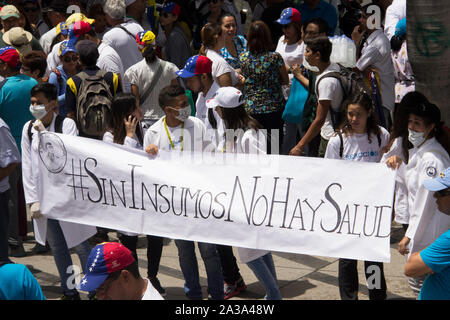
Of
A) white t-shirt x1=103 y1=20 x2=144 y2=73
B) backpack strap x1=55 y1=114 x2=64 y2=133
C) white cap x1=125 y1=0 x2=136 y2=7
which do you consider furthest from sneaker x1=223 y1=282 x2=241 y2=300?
white cap x1=125 y1=0 x2=136 y2=7

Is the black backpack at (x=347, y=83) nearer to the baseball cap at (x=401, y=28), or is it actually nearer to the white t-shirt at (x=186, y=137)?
the white t-shirt at (x=186, y=137)

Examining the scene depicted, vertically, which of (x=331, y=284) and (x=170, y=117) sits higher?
(x=170, y=117)

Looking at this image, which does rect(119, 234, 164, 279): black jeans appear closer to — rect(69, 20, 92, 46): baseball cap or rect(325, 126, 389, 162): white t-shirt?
rect(325, 126, 389, 162): white t-shirt

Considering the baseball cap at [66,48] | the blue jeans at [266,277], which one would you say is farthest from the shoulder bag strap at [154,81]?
the blue jeans at [266,277]

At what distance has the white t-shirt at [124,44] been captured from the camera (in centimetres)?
914

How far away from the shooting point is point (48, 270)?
7469 millimetres

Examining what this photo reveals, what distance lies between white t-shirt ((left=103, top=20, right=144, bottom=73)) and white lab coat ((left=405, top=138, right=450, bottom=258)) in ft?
14.9

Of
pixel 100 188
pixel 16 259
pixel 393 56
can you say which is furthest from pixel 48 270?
pixel 393 56

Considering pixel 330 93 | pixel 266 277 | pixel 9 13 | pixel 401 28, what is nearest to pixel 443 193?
pixel 266 277

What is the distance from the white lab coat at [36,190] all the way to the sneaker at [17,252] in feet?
4.25

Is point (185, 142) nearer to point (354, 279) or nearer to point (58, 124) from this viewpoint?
point (58, 124)

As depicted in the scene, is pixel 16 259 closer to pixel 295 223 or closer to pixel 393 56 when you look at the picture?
pixel 295 223

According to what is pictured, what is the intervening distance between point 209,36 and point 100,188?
132 inches

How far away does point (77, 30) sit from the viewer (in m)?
8.51
